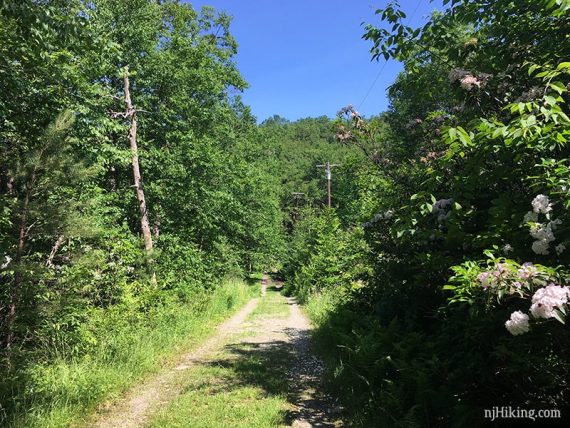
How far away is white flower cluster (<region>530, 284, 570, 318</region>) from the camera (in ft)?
6.79

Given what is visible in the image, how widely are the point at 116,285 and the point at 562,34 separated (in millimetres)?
9471

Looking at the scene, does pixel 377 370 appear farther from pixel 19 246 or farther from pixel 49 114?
pixel 49 114

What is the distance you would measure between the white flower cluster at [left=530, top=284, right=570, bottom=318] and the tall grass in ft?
18.1

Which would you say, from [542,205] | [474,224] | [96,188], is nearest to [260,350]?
[96,188]

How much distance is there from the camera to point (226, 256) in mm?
24781

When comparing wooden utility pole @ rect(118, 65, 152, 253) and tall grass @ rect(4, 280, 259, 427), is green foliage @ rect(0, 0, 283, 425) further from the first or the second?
wooden utility pole @ rect(118, 65, 152, 253)

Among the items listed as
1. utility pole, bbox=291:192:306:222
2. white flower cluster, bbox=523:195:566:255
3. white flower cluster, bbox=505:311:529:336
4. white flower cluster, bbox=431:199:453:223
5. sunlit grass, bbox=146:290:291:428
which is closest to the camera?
white flower cluster, bbox=505:311:529:336

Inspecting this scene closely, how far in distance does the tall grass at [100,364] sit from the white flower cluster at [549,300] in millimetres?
5524

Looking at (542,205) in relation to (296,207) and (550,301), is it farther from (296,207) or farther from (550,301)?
(296,207)

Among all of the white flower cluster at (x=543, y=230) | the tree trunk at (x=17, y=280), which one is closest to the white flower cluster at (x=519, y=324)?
the white flower cluster at (x=543, y=230)

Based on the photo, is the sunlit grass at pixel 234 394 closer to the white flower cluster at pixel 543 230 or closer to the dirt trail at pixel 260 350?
the dirt trail at pixel 260 350

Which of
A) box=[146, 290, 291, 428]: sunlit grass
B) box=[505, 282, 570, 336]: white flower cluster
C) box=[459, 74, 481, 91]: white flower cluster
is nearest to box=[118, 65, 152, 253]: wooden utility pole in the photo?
box=[146, 290, 291, 428]: sunlit grass

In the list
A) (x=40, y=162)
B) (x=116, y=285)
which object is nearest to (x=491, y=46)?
(x=40, y=162)

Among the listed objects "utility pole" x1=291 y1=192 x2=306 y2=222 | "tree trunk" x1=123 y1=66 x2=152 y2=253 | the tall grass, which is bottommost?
the tall grass
